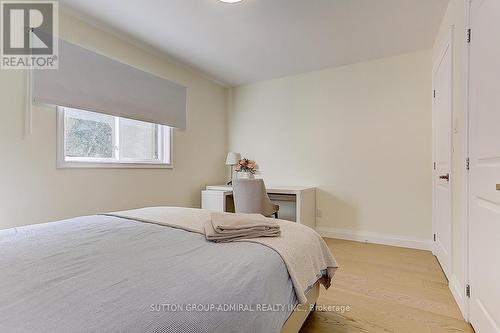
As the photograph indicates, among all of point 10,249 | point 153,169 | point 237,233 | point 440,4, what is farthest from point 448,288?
point 153,169

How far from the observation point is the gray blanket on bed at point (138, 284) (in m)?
0.64

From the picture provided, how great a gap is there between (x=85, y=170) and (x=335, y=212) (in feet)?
9.96

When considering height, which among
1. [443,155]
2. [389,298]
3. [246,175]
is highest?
[443,155]

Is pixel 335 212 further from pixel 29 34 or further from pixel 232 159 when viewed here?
pixel 29 34

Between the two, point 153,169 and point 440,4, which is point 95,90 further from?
point 440,4

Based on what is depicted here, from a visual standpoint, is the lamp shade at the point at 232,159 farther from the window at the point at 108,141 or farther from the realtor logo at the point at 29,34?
the realtor logo at the point at 29,34

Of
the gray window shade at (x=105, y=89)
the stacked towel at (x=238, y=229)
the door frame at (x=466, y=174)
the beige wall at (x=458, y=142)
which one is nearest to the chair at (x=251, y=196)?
the gray window shade at (x=105, y=89)

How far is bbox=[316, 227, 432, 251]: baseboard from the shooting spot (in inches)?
123

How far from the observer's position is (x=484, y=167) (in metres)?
1.39

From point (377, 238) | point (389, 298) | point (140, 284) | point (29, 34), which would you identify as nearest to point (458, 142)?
point (389, 298)

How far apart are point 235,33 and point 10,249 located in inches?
98.8

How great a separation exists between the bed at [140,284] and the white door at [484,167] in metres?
0.99

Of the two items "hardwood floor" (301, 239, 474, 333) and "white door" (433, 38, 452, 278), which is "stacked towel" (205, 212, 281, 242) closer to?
"hardwood floor" (301, 239, 474, 333)

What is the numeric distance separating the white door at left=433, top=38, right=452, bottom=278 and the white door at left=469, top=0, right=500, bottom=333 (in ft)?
2.23
